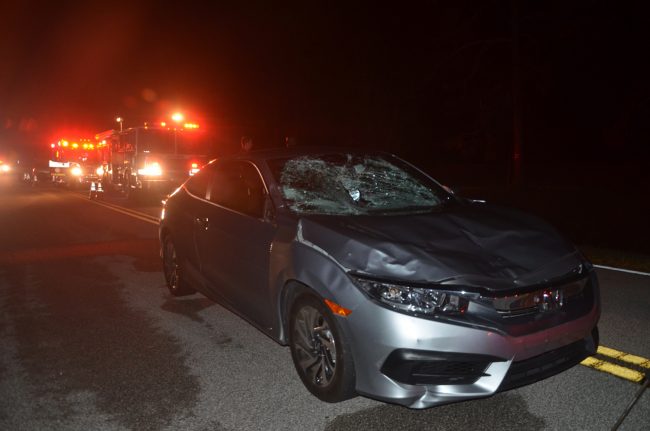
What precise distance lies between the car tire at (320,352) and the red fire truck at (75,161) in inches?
930

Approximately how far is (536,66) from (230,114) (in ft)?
53.4

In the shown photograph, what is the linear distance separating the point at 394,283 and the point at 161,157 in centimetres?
1492

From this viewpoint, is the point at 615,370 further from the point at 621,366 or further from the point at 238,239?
the point at 238,239

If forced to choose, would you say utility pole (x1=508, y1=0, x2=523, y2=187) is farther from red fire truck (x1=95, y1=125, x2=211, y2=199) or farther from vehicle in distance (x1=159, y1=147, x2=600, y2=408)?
vehicle in distance (x1=159, y1=147, x2=600, y2=408)

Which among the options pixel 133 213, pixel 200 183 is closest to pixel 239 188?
pixel 200 183

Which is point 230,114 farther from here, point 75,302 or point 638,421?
point 638,421

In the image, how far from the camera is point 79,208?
54.2 feet

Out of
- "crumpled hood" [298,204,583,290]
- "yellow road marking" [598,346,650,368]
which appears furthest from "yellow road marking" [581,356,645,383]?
"crumpled hood" [298,204,583,290]

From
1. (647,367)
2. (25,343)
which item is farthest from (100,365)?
(647,367)

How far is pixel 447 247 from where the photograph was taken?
11.5ft

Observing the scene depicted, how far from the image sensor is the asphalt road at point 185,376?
3430 millimetres

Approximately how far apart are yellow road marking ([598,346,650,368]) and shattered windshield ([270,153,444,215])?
1.61 m

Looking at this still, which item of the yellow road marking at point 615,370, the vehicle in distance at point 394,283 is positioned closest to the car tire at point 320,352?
the vehicle in distance at point 394,283

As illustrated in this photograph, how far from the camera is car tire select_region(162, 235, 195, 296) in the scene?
19.7 feet
